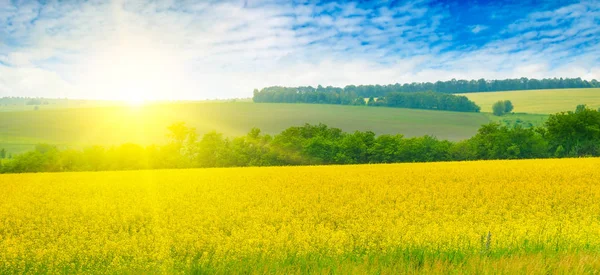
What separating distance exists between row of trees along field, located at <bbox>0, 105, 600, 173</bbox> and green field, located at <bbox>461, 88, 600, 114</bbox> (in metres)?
38.5

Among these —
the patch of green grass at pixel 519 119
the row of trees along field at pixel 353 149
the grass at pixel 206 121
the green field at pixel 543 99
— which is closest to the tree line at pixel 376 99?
the green field at pixel 543 99

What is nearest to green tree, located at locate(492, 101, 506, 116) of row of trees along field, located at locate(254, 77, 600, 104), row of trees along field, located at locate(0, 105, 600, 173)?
row of trees along field, located at locate(254, 77, 600, 104)

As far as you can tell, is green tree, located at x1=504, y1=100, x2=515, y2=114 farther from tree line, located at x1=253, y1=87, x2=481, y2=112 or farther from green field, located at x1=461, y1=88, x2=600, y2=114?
tree line, located at x1=253, y1=87, x2=481, y2=112

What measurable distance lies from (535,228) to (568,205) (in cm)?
298

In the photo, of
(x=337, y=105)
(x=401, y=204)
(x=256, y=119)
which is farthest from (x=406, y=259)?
(x=337, y=105)

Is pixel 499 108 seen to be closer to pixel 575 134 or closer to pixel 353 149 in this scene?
pixel 575 134

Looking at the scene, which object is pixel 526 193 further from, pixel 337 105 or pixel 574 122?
pixel 337 105

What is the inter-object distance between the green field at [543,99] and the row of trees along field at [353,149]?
3850 cm

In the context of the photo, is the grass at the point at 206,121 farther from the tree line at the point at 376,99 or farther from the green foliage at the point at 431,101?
the tree line at the point at 376,99

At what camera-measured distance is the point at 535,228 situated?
840 cm

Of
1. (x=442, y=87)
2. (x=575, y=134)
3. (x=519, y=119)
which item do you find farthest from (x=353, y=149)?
(x=442, y=87)

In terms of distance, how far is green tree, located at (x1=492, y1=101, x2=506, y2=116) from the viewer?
8231 cm

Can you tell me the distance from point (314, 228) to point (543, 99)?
100 metres

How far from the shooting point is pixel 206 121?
82.7 meters
